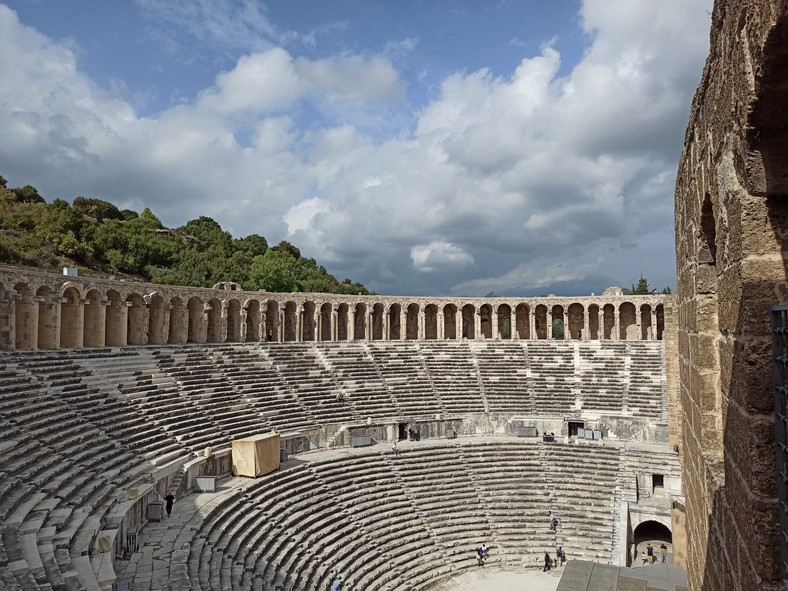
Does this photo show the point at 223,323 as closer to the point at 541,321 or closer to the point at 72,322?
the point at 72,322

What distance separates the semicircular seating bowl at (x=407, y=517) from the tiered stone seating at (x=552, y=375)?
150 inches

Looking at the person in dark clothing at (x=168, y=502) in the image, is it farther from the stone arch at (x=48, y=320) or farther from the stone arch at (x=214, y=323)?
the stone arch at (x=214, y=323)

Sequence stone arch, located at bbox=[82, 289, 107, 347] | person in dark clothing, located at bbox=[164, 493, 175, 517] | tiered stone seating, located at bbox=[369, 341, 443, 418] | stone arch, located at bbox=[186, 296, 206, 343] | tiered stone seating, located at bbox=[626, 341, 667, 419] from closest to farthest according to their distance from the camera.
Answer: person in dark clothing, located at bbox=[164, 493, 175, 517] < stone arch, located at bbox=[82, 289, 107, 347] < tiered stone seating, located at bbox=[626, 341, 667, 419] < tiered stone seating, located at bbox=[369, 341, 443, 418] < stone arch, located at bbox=[186, 296, 206, 343]

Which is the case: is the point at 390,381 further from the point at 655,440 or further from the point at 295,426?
the point at 655,440

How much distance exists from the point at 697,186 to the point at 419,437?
22.5m

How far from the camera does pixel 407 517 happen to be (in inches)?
778

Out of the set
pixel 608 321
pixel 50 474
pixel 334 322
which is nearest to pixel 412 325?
pixel 334 322

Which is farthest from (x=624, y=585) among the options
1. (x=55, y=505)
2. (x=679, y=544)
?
(x=55, y=505)

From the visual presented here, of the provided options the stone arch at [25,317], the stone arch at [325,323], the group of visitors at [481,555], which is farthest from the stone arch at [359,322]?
the group of visitors at [481,555]

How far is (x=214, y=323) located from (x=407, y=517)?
16632mm

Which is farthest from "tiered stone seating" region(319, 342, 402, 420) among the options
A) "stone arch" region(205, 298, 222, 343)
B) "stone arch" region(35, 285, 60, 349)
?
"stone arch" region(35, 285, 60, 349)

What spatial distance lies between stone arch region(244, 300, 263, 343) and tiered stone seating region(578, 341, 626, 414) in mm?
18536

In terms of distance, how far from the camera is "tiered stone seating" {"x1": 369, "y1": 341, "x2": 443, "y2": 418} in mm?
27484

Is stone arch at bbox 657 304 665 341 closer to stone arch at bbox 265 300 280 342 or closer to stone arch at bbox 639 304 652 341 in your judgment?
stone arch at bbox 639 304 652 341
